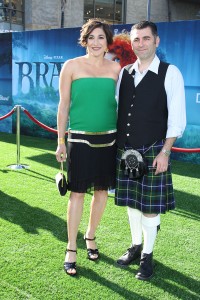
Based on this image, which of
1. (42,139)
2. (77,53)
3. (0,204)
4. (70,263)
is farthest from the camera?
(42,139)

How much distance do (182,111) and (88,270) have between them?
139 centimetres

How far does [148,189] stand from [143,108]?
581 mm

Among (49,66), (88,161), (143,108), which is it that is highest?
(49,66)

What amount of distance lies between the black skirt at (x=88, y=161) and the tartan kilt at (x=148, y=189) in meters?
0.09

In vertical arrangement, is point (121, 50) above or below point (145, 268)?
above

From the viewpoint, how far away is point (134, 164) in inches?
94.1

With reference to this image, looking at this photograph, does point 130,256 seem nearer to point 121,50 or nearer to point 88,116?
point 88,116

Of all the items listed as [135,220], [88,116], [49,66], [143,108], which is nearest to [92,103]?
[88,116]

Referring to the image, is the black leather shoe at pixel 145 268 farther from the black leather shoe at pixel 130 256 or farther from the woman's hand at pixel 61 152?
the woman's hand at pixel 61 152

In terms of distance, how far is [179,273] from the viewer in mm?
2709

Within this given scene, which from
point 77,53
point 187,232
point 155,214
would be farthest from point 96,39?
point 77,53

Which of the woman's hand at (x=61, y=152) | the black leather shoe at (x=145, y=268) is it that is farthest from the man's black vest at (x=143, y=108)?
the black leather shoe at (x=145, y=268)

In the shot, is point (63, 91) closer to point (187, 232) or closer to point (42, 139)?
point (187, 232)

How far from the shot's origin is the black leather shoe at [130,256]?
9.20 ft
